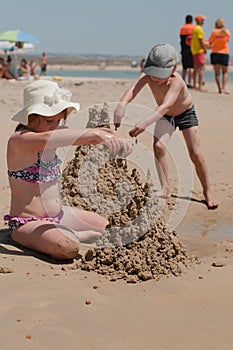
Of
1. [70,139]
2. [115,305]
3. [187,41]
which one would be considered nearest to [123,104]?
[70,139]

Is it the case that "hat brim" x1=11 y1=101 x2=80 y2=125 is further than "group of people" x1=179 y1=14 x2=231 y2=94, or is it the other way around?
"group of people" x1=179 y1=14 x2=231 y2=94

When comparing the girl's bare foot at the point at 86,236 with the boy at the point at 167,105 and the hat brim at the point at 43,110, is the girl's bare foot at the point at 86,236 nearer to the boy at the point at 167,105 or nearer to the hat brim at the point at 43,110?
the hat brim at the point at 43,110

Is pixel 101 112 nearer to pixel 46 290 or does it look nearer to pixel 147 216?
pixel 147 216

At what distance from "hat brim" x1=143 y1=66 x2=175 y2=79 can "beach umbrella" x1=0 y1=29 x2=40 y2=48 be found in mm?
16512

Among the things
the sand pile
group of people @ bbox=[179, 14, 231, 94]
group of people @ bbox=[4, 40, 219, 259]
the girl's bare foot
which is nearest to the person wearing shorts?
group of people @ bbox=[4, 40, 219, 259]

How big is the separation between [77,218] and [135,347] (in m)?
1.49

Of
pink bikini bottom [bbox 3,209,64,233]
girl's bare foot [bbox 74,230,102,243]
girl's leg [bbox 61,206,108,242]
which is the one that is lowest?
girl's bare foot [bbox 74,230,102,243]

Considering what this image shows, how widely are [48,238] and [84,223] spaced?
0.46 m

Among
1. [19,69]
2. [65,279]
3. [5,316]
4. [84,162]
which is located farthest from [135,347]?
[19,69]

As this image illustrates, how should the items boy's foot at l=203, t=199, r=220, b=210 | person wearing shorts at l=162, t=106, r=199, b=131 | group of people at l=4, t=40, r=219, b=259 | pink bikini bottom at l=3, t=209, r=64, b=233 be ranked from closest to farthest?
group of people at l=4, t=40, r=219, b=259 → pink bikini bottom at l=3, t=209, r=64, b=233 → boy's foot at l=203, t=199, r=220, b=210 → person wearing shorts at l=162, t=106, r=199, b=131

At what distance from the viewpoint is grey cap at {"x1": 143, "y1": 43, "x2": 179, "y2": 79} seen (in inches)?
174

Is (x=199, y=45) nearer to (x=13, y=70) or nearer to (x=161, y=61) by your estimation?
(x=161, y=61)

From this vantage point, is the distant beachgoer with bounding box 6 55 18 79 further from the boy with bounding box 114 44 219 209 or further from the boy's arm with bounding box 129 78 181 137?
the boy's arm with bounding box 129 78 181 137

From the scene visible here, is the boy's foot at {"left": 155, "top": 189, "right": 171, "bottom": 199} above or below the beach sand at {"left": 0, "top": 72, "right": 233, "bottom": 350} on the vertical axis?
below
